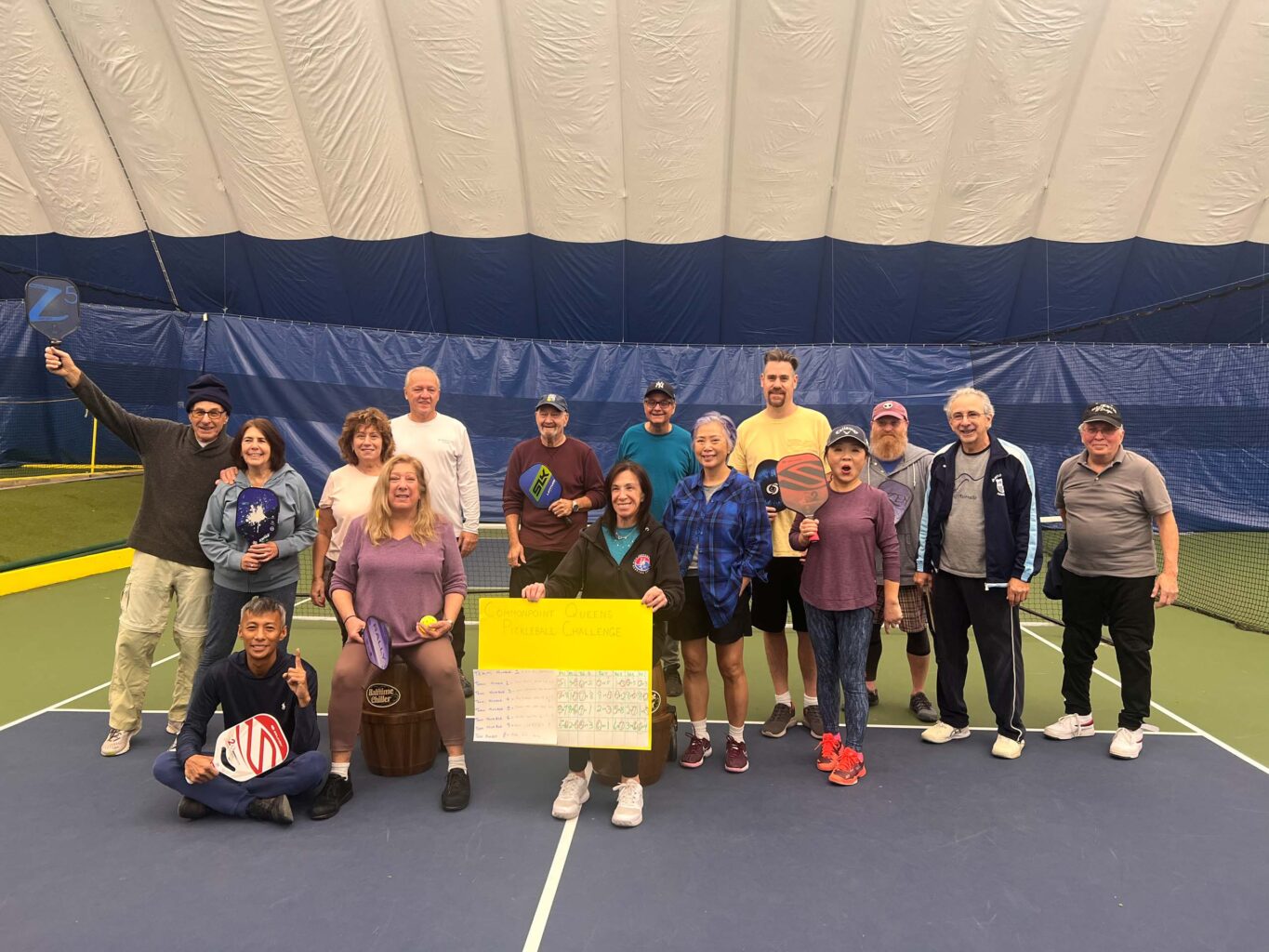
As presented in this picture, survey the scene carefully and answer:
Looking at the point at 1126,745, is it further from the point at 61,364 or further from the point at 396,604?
the point at 61,364

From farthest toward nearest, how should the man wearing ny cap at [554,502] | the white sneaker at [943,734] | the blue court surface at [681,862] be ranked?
the man wearing ny cap at [554,502]
the white sneaker at [943,734]
the blue court surface at [681,862]

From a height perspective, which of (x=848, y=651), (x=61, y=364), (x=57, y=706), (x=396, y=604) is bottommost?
(x=57, y=706)

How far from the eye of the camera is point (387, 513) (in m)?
3.40

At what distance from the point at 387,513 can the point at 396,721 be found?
38.3 inches

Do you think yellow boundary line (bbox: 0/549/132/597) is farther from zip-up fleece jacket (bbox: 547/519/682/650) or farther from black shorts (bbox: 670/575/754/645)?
black shorts (bbox: 670/575/754/645)

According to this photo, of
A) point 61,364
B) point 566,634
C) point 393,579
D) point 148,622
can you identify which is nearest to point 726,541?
point 566,634

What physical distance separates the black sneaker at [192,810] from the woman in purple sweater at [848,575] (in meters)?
2.68

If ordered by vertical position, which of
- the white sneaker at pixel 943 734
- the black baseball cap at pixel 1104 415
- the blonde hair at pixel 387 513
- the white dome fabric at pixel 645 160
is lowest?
the white sneaker at pixel 943 734

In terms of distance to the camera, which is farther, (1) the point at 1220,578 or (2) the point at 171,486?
(1) the point at 1220,578

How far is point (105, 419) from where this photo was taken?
369 centimetres

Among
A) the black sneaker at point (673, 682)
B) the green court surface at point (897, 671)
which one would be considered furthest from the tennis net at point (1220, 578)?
the black sneaker at point (673, 682)

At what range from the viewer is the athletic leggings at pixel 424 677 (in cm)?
330

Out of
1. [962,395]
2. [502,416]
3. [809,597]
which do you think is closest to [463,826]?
[809,597]

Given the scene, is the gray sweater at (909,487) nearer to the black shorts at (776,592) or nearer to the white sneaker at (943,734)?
the black shorts at (776,592)
